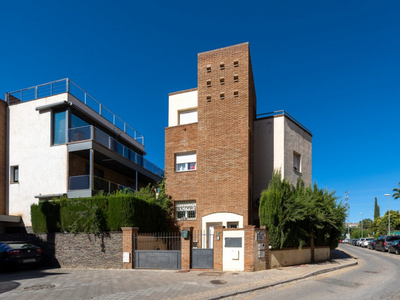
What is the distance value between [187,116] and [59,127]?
800cm

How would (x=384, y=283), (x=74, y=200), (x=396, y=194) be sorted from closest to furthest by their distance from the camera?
(x=384, y=283)
(x=74, y=200)
(x=396, y=194)

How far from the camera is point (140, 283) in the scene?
35.3ft

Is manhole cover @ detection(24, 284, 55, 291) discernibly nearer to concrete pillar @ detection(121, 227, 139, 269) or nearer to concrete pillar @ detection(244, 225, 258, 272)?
concrete pillar @ detection(121, 227, 139, 269)

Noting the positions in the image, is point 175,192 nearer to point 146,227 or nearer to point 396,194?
point 146,227

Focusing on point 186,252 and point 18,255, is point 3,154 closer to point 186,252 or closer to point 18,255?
point 18,255

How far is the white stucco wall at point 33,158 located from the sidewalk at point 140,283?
714cm

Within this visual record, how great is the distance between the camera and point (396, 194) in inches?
2399

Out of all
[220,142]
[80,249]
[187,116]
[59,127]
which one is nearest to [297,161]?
[220,142]

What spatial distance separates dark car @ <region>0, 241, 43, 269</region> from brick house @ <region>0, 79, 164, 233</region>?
4.46m

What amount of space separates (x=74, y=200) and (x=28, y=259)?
325 cm

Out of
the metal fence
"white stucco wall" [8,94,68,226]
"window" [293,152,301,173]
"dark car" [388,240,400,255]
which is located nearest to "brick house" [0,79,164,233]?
"white stucco wall" [8,94,68,226]

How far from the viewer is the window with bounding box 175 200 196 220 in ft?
64.0

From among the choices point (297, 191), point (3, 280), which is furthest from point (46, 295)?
point (297, 191)

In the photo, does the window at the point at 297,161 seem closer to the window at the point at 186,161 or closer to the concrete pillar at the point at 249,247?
the window at the point at 186,161
